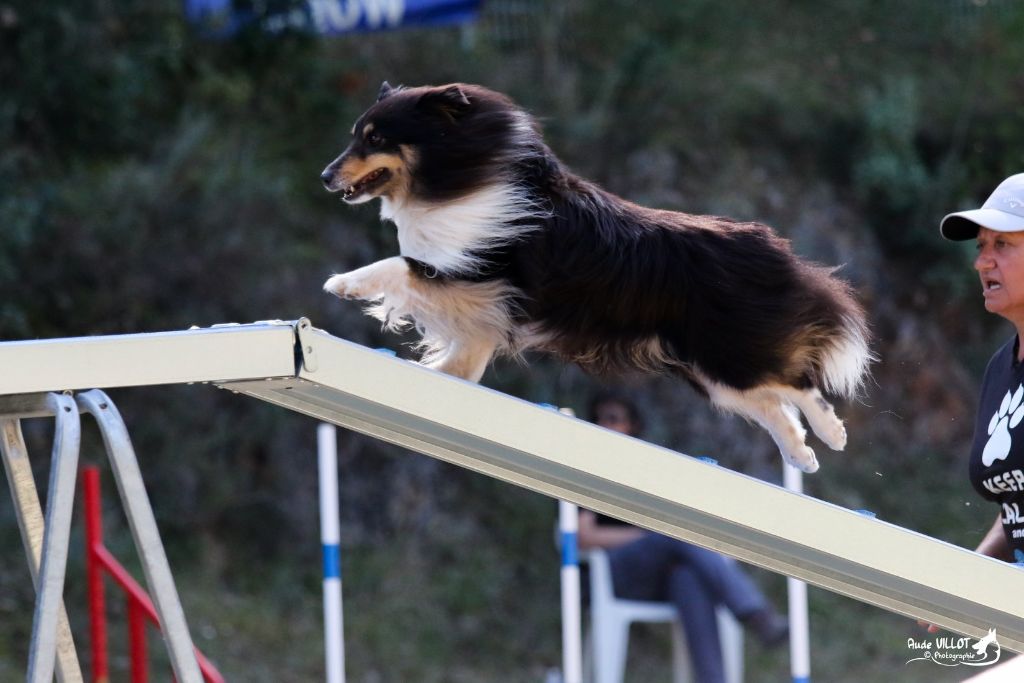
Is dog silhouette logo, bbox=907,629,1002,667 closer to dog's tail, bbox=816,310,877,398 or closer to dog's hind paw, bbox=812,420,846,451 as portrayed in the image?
dog's hind paw, bbox=812,420,846,451

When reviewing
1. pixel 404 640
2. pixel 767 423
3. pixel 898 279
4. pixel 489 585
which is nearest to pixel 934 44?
pixel 898 279

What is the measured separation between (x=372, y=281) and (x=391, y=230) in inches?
204

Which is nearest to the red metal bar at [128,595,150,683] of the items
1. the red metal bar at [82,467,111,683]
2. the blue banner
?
the red metal bar at [82,467,111,683]

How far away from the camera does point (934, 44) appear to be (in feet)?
32.4

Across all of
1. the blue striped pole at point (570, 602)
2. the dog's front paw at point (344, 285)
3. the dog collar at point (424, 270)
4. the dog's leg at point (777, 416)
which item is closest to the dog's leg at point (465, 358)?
the dog collar at point (424, 270)

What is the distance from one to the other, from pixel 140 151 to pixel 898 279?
17.4ft

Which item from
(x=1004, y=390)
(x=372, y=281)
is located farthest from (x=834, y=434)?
(x=372, y=281)

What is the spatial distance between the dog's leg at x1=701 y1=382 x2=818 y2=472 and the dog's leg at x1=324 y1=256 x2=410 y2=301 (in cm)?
80

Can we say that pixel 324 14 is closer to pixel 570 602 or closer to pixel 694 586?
pixel 694 586

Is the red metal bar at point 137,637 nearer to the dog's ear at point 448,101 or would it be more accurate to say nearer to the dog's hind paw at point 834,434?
the dog's ear at point 448,101

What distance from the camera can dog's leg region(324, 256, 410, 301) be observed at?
2.80 meters

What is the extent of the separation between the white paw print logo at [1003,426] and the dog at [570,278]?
1.21 feet

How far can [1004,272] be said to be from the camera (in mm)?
2793

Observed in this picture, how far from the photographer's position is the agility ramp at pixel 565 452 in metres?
2.10
